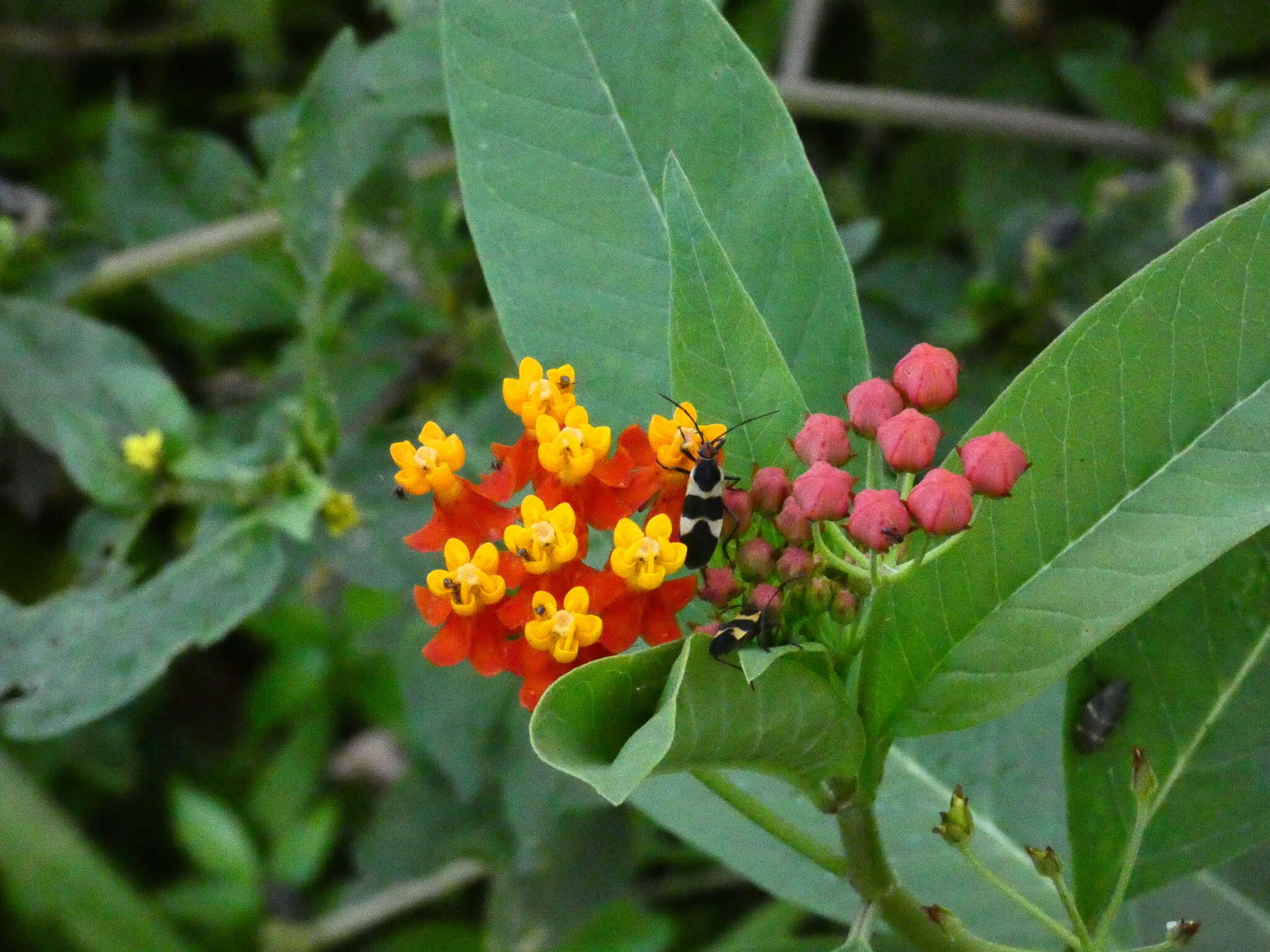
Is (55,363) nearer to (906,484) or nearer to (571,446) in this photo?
(571,446)

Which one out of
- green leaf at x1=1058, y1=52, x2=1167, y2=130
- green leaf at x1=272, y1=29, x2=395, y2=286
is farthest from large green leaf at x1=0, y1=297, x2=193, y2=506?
green leaf at x1=1058, y1=52, x2=1167, y2=130

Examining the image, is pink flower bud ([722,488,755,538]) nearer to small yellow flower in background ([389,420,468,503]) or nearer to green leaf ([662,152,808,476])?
green leaf ([662,152,808,476])

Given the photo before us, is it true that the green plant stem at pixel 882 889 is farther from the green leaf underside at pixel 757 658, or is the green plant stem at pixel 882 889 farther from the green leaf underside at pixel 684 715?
the green leaf underside at pixel 757 658

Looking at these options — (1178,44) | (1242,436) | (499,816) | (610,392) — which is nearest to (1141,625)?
(1242,436)

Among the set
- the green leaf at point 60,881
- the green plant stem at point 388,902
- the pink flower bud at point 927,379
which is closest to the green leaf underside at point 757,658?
the pink flower bud at point 927,379

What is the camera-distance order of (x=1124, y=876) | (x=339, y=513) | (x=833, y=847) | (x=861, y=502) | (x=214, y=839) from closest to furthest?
(x=861, y=502)
(x=1124, y=876)
(x=833, y=847)
(x=339, y=513)
(x=214, y=839)

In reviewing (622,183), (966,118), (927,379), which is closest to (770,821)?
(927,379)

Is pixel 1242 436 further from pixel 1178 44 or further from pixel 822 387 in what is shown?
pixel 1178 44
